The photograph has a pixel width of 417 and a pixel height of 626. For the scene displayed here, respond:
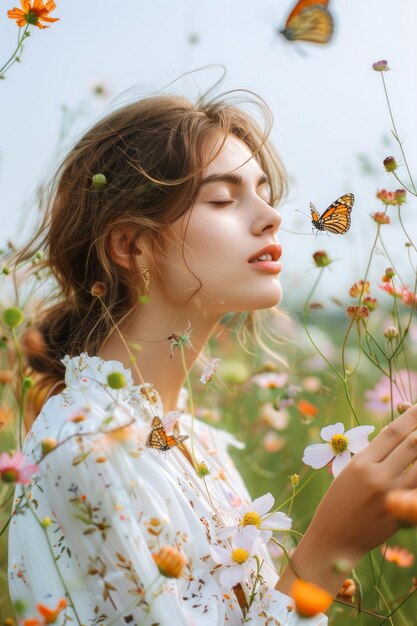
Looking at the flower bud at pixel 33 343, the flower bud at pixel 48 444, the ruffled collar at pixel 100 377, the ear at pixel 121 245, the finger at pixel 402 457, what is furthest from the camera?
the flower bud at pixel 33 343

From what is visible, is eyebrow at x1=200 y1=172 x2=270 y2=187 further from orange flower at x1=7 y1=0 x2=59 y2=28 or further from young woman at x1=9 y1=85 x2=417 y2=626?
orange flower at x1=7 y1=0 x2=59 y2=28

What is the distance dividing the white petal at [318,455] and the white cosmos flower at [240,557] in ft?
0.35

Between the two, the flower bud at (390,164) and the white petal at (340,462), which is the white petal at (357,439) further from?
the flower bud at (390,164)

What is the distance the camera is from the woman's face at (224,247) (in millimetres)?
1090

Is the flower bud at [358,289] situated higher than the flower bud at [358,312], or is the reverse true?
the flower bud at [358,289]

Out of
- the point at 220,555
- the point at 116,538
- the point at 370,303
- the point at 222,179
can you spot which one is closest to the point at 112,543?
the point at 116,538

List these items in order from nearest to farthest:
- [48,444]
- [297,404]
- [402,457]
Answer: [48,444], [402,457], [297,404]

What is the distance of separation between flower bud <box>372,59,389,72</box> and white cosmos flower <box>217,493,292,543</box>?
1.89ft

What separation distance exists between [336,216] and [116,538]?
503 mm

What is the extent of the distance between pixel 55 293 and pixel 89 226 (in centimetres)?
20

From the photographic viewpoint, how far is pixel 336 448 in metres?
0.94

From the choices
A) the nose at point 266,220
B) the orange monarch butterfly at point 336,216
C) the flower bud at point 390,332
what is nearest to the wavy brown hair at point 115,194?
the nose at point 266,220

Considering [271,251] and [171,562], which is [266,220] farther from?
[171,562]

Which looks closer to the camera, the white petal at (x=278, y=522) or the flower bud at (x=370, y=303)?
the white petal at (x=278, y=522)
